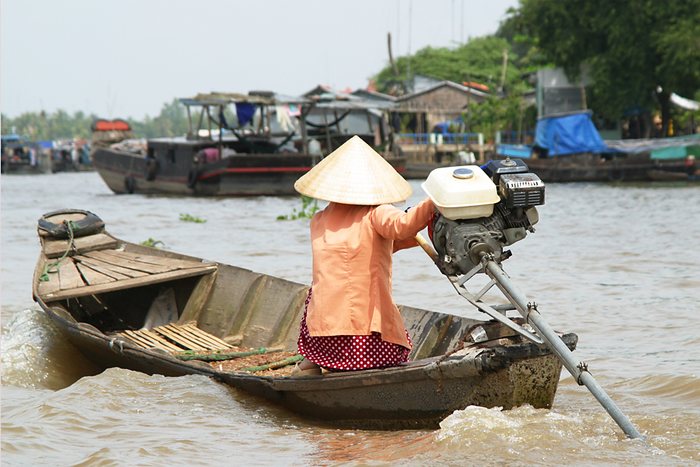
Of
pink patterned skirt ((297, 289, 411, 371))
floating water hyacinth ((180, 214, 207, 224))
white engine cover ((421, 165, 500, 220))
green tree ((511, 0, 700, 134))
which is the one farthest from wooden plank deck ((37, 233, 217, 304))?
green tree ((511, 0, 700, 134))

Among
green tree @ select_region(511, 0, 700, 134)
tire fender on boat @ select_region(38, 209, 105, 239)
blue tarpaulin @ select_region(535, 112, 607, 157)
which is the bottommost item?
tire fender on boat @ select_region(38, 209, 105, 239)

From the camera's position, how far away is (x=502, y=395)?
3.95m

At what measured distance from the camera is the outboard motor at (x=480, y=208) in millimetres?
3729

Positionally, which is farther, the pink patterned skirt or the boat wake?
the boat wake

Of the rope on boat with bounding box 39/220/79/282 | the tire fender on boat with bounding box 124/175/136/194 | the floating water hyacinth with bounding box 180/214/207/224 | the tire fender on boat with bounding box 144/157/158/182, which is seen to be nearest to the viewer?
the rope on boat with bounding box 39/220/79/282

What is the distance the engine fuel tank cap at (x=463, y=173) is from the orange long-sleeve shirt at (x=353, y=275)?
41 centimetres

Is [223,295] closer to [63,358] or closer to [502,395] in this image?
[63,358]

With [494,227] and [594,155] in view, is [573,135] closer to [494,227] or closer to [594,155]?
[594,155]

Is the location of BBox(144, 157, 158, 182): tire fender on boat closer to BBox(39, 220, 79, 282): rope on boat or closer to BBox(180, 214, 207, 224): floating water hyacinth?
BBox(180, 214, 207, 224): floating water hyacinth

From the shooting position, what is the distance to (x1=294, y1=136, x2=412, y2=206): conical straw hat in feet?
13.5

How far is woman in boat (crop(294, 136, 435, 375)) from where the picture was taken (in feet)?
13.6

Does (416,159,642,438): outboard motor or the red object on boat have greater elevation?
the red object on boat

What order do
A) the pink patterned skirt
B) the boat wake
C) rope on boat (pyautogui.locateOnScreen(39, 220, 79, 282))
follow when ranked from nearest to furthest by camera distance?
the pink patterned skirt → the boat wake → rope on boat (pyautogui.locateOnScreen(39, 220, 79, 282))

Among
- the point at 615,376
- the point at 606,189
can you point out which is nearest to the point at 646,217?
the point at 606,189
